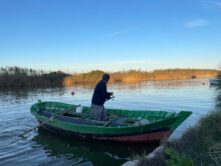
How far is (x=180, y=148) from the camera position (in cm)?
685

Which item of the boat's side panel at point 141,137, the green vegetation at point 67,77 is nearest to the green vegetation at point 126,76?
the green vegetation at point 67,77

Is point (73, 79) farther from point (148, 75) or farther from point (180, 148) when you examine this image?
point (180, 148)

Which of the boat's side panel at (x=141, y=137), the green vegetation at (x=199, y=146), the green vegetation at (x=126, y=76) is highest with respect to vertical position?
the green vegetation at (x=126, y=76)

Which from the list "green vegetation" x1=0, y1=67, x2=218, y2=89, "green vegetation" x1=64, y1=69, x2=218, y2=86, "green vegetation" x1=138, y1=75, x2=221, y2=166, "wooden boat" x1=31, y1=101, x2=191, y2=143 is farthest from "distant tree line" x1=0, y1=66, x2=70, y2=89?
"green vegetation" x1=138, y1=75, x2=221, y2=166

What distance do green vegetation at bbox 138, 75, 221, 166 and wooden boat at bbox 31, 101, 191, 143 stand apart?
128cm

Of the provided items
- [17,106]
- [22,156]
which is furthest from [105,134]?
[17,106]

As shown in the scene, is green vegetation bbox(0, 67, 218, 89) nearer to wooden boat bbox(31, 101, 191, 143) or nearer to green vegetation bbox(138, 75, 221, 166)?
wooden boat bbox(31, 101, 191, 143)

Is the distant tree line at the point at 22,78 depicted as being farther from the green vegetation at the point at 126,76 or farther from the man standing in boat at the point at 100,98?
the man standing in boat at the point at 100,98

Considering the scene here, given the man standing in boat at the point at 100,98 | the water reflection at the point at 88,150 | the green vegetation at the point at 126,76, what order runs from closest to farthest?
1. the water reflection at the point at 88,150
2. the man standing in boat at the point at 100,98
3. the green vegetation at the point at 126,76

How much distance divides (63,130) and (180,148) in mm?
6475

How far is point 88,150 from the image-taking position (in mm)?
10539

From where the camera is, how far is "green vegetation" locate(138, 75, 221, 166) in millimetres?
5730

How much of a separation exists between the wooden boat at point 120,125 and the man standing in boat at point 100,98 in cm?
30

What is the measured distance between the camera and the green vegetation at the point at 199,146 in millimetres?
5730
